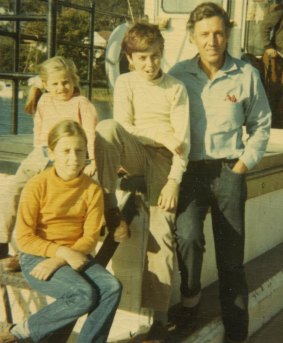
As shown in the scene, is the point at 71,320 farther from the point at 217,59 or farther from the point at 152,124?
the point at 217,59

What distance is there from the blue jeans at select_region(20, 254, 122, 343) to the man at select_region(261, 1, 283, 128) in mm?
3597

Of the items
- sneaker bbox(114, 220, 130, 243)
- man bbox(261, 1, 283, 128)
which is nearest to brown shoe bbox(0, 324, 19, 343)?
sneaker bbox(114, 220, 130, 243)

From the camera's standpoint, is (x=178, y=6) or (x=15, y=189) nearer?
(x=15, y=189)

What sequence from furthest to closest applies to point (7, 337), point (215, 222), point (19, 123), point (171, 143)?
point (19, 123) < point (215, 222) < point (171, 143) < point (7, 337)

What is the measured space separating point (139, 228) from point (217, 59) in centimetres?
67

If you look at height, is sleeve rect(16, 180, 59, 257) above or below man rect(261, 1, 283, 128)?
below

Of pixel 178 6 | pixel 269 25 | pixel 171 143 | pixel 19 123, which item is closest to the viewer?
pixel 171 143

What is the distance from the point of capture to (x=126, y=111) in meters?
2.19

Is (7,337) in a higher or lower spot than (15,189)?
lower

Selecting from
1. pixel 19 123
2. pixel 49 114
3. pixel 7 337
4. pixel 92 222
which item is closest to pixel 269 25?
pixel 19 123

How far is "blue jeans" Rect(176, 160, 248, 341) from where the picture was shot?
2.29 meters

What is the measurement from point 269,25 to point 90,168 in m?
3.52

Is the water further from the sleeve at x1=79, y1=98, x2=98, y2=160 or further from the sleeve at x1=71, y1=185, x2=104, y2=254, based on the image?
the sleeve at x1=71, y1=185, x2=104, y2=254

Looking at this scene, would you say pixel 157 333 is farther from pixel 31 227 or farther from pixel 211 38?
pixel 211 38
